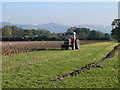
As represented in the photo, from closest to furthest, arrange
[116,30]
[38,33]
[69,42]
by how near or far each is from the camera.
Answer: [69,42] < [116,30] < [38,33]

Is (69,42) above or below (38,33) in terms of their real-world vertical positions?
below

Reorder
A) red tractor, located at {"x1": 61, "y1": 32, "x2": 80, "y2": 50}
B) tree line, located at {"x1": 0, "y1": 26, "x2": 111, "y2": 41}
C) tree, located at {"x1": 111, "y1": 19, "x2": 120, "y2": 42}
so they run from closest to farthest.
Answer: red tractor, located at {"x1": 61, "y1": 32, "x2": 80, "y2": 50} < tree, located at {"x1": 111, "y1": 19, "x2": 120, "y2": 42} < tree line, located at {"x1": 0, "y1": 26, "x2": 111, "y2": 41}

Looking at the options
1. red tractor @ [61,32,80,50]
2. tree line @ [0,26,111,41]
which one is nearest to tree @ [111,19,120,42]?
tree line @ [0,26,111,41]

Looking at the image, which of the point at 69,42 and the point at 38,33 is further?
the point at 38,33

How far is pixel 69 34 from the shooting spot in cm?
3195

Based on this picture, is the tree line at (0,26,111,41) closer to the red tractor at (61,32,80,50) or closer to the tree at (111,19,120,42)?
the tree at (111,19,120,42)

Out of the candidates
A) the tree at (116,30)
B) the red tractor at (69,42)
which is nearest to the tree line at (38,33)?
the tree at (116,30)

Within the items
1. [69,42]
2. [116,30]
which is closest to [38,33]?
[116,30]

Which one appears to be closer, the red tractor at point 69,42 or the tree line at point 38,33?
the red tractor at point 69,42

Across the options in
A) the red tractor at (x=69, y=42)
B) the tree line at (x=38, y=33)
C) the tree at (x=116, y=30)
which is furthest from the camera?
the tree line at (x=38, y=33)

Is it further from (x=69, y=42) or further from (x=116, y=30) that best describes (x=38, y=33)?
(x=69, y=42)

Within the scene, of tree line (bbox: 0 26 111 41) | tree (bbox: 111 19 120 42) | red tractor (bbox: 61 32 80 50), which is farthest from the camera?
tree line (bbox: 0 26 111 41)

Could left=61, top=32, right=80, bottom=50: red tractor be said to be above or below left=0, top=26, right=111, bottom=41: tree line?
below

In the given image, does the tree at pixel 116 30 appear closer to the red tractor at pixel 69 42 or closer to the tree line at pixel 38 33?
the tree line at pixel 38 33
